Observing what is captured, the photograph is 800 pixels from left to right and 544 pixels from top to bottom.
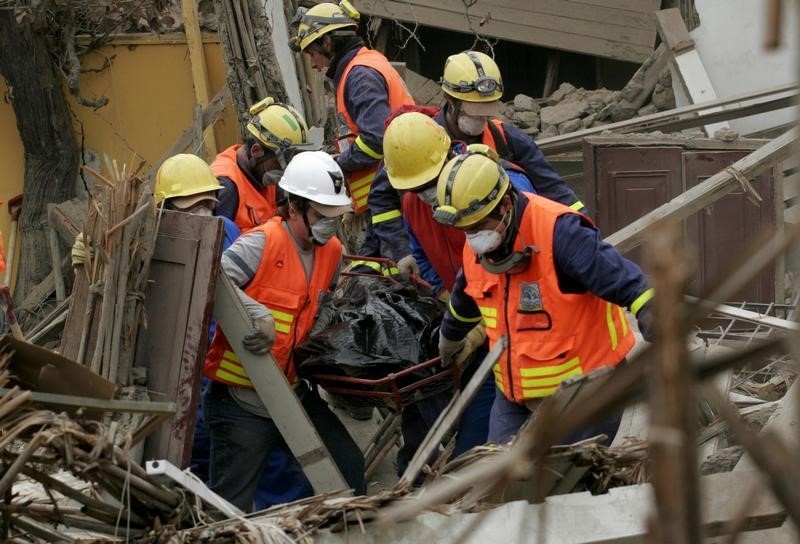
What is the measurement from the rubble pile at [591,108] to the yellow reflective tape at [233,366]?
7.34 meters

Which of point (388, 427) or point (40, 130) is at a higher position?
point (40, 130)

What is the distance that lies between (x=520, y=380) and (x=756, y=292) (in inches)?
177

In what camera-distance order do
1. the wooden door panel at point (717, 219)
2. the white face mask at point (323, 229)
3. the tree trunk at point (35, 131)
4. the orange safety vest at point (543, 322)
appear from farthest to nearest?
the tree trunk at point (35, 131)
the wooden door panel at point (717, 219)
the white face mask at point (323, 229)
the orange safety vest at point (543, 322)

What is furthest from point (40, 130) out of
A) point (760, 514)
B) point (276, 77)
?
point (760, 514)

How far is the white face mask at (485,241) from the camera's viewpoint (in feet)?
15.1

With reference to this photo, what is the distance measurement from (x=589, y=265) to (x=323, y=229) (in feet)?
4.41

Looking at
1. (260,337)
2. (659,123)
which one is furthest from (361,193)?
(659,123)

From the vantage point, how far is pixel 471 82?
620cm

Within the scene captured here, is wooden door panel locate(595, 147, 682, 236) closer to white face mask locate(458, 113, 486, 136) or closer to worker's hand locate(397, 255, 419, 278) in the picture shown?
white face mask locate(458, 113, 486, 136)

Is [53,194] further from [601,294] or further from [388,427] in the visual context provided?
[601,294]

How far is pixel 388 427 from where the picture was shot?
663cm

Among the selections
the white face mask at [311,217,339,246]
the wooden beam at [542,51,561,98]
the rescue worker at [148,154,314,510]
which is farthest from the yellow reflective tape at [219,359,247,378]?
the wooden beam at [542,51,561,98]

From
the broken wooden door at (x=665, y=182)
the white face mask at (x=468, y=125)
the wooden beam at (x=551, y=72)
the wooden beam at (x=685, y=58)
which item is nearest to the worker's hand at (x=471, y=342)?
the white face mask at (x=468, y=125)

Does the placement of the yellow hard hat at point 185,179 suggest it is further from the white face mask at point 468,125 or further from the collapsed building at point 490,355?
the white face mask at point 468,125
